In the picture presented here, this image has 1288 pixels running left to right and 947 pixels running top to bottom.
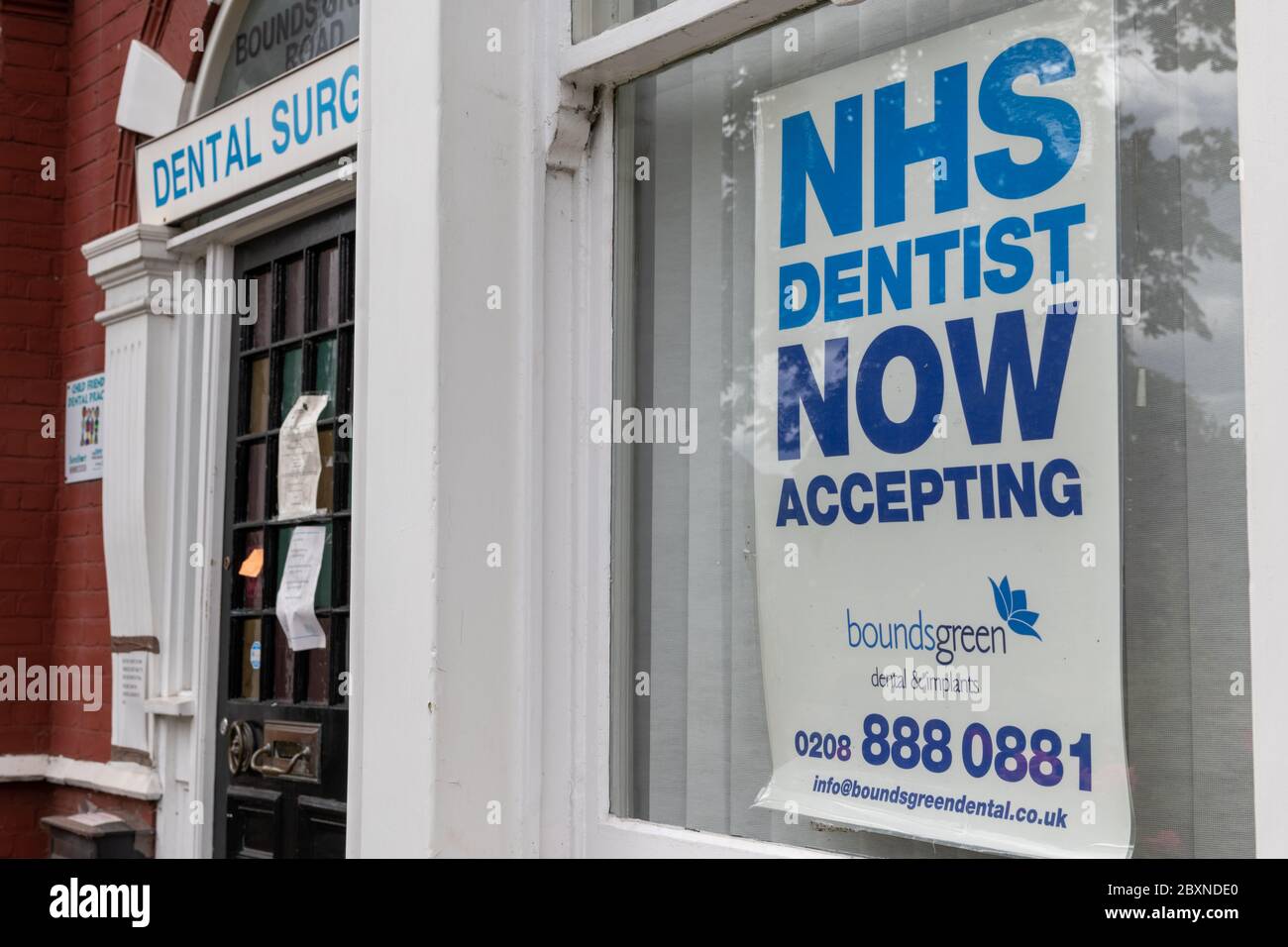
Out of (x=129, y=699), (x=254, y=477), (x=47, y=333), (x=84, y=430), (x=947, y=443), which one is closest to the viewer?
(x=947, y=443)

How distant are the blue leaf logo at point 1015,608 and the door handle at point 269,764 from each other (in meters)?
2.56

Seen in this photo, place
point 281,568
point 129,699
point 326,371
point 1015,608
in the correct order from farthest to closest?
1. point 129,699
2. point 281,568
3. point 326,371
4. point 1015,608

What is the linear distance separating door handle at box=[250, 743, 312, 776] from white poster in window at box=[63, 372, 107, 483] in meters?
1.40

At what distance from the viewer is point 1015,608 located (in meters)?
2.23

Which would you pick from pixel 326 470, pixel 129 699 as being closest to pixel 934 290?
pixel 326 470

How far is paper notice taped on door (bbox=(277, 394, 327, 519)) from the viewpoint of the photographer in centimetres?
430

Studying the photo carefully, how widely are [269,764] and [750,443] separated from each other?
232cm

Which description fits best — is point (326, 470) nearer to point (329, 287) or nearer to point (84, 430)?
point (329, 287)

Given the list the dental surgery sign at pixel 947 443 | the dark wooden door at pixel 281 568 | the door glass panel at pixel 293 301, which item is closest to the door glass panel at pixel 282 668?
the dark wooden door at pixel 281 568

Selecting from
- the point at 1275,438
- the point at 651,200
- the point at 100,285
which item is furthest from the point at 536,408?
the point at 100,285

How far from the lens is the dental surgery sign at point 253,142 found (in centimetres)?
410

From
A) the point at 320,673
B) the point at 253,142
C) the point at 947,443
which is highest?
the point at 253,142
